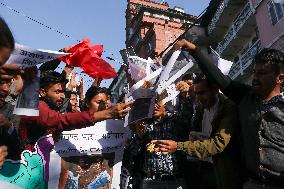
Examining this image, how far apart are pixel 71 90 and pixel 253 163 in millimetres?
3156

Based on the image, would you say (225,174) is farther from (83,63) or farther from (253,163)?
(83,63)

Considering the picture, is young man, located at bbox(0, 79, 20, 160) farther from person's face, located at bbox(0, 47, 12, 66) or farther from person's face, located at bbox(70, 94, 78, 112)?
person's face, located at bbox(70, 94, 78, 112)

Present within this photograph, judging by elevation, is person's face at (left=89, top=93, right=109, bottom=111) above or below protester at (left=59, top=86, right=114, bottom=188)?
above

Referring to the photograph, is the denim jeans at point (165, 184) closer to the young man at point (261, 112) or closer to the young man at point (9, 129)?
the young man at point (261, 112)

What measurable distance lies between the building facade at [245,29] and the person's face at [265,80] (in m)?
15.3

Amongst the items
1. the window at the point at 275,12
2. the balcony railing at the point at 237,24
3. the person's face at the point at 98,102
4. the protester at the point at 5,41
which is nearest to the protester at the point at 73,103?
the person's face at the point at 98,102

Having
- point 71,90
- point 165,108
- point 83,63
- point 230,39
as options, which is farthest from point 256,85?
point 230,39

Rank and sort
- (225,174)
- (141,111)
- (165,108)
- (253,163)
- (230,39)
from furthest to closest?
(230,39), (165,108), (141,111), (225,174), (253,163)

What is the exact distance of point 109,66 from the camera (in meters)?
4.15

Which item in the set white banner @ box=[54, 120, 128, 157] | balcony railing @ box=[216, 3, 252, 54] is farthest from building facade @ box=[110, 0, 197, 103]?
white banner @ box=[54, 120, 128, 157]

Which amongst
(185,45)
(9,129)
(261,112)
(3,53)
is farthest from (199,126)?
(3,53)

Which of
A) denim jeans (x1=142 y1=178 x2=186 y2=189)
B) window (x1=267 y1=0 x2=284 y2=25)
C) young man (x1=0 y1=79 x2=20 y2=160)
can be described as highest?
window (x1=267 y1=0 x2=284 y2=25)

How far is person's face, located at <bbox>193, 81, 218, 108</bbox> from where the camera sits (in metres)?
3.28

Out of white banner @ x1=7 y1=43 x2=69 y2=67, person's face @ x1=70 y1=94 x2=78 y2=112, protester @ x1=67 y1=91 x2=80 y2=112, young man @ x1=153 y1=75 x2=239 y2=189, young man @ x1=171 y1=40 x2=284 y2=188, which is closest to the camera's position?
white banner @ x1=7 y1=43 x2=69 y2=67
